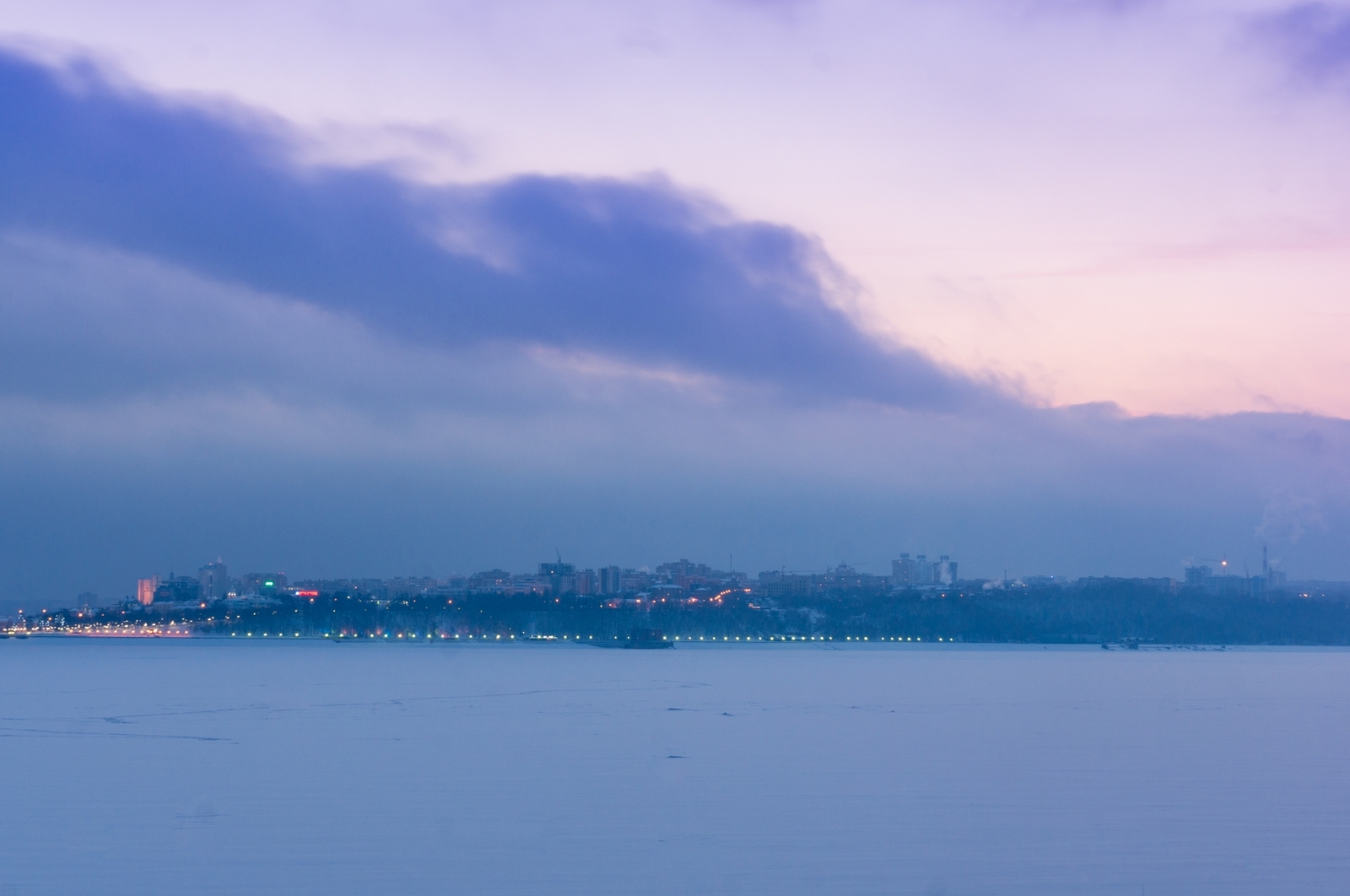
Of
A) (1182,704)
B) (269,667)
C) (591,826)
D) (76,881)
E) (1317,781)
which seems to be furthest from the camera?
(269,667)

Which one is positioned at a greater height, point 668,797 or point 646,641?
point 668,797

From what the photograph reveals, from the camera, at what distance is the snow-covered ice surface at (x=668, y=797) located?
60.4ft

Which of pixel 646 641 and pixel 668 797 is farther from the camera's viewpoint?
pixel 646 641

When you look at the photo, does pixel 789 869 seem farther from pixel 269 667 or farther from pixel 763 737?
pixel 269 667

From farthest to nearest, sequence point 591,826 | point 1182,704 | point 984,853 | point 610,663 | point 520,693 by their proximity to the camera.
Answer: point 610,663
point 520,693
point 1182,704
point 591,826
point 984,853

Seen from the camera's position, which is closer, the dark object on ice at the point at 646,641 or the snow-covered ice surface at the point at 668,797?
the snow-covered ice surface at the point at 668,797

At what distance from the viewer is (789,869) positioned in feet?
61.1

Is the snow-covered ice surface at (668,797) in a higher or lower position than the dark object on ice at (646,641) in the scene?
higher

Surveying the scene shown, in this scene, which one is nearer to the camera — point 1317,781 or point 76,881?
point 76,881

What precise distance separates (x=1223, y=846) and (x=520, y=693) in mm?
41662

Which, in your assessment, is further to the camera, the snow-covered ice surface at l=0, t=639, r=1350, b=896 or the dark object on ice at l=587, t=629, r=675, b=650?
the dark object on ice at l=587, t=629, r=675, b=650

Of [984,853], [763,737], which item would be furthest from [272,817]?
[763,737]

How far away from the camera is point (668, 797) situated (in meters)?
25.4

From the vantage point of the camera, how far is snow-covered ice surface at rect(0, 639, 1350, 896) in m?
18.4
